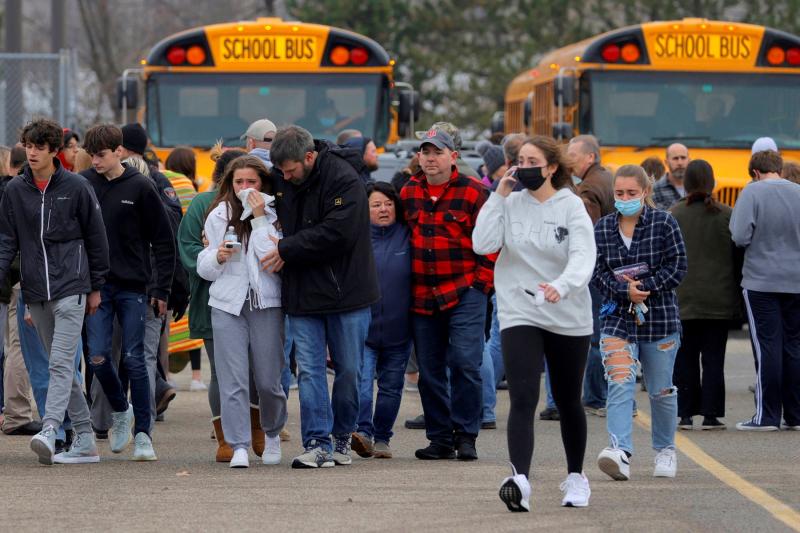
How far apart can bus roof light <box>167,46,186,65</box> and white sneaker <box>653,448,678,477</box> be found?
Result: 10205 mm

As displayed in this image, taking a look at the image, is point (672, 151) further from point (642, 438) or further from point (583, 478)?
point (583, 478)

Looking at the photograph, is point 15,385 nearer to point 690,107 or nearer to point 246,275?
point 246,275

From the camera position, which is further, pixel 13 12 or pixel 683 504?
pixel 13 12

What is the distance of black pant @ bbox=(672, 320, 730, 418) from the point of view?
1101cm

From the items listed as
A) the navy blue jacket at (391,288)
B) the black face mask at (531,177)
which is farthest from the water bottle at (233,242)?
the black face mask at (531,177)

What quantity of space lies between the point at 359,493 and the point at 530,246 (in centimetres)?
145

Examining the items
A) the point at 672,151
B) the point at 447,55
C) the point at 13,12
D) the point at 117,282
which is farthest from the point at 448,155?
the point at 447,55

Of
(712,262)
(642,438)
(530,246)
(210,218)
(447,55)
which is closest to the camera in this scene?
(530,246)

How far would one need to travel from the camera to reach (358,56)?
18016 millimetres

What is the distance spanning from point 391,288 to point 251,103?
8610mm

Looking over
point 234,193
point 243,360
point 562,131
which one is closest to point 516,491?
point 243,360

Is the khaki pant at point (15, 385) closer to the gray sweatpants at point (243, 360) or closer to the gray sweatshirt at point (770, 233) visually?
the gray sweatpants at point (243, 360)

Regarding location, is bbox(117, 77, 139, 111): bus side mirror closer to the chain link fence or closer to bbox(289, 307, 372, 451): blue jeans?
the chain link fence

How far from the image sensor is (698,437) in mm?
10562
